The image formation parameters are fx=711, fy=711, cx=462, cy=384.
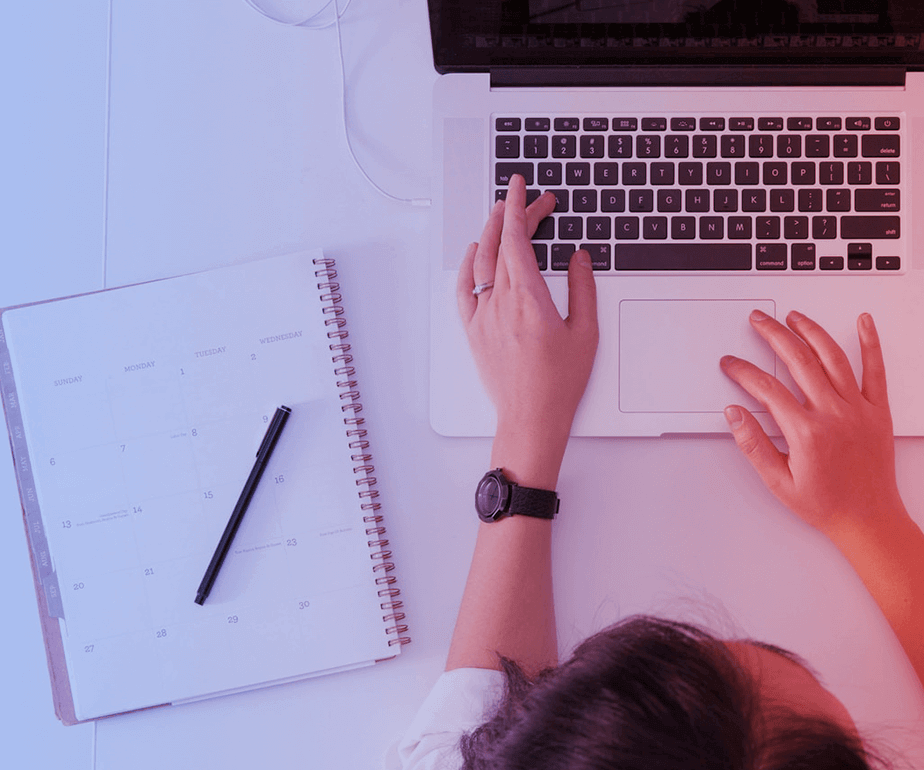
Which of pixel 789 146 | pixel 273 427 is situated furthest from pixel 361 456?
pixel 789 146

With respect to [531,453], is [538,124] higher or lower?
higher

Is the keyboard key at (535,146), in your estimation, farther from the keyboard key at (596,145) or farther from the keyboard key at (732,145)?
the keyboard key at (732,145)

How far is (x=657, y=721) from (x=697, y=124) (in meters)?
0.53

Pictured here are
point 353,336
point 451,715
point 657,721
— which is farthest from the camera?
point 353,336

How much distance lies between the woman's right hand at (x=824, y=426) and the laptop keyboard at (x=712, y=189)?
0.07 meters

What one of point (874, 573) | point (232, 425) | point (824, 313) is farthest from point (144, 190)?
point (874, 573)

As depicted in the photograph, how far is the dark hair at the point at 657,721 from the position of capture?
17.1 inches

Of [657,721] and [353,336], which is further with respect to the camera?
[353,336]

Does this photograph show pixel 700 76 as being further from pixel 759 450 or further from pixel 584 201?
pixel 759 450

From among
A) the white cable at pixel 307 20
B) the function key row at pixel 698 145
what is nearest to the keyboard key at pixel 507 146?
the function key row at pixel 698 145

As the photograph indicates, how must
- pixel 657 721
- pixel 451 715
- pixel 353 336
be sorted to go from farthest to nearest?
pixel 353 336 < pixel 451 715 < pixel 657 721

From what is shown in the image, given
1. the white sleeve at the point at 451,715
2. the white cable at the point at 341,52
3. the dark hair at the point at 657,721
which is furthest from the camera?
the white cable at the point at 341,52

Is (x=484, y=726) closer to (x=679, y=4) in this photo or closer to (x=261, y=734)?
(x=261, y=734)

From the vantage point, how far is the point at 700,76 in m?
0.69
